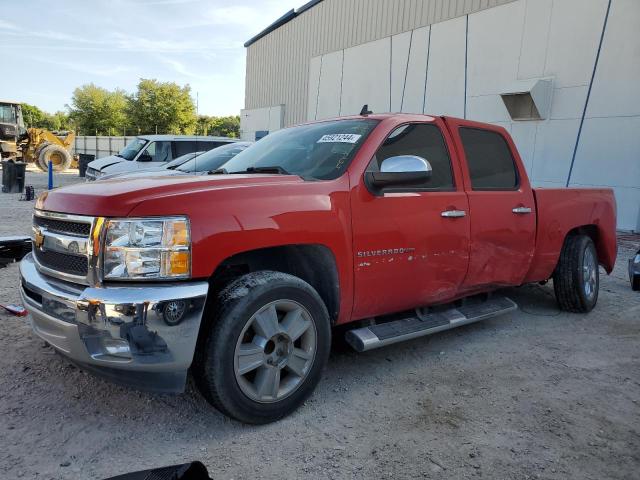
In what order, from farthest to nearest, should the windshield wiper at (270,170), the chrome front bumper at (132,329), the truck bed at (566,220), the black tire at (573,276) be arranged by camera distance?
the black tire at (573,276) < the truck bed at (566,220) < the windshield wiper at (270,170) < the chrome front bumper at (132,329)

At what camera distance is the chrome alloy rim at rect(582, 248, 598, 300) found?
4.95m

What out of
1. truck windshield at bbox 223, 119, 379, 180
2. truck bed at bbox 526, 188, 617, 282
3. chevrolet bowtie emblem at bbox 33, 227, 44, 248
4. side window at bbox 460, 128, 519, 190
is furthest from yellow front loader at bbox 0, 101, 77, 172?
truck bed at bbox 526, 188, 617, 282

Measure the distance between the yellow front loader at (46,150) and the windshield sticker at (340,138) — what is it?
22749 millimetres

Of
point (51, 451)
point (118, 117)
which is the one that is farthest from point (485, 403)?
point (118, 117)

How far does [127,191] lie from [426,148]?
215cm

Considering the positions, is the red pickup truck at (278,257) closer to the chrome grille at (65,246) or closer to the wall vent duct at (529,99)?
the chrome grille at (65,246)

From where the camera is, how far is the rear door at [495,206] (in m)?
3.80

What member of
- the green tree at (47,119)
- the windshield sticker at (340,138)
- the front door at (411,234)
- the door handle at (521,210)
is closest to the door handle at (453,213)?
the front door at (411,234)

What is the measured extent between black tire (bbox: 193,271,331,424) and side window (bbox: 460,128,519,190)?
1892 millimetres

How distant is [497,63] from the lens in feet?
42.4

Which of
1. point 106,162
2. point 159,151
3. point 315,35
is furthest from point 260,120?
point 159,151

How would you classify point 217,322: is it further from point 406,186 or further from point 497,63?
point 497,63

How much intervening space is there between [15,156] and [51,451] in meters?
26.9

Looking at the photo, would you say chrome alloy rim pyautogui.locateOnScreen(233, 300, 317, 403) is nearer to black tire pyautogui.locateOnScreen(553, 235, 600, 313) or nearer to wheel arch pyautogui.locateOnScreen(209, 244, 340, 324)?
wheel arch pyautogui.locateOnScreen(209, 244, 340, 324)
